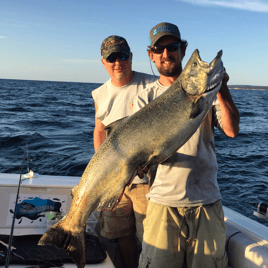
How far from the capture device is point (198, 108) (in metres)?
2.15

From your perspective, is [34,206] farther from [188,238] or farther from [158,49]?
[158,49]

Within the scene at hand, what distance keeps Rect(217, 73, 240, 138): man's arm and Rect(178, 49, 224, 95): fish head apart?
25 cm

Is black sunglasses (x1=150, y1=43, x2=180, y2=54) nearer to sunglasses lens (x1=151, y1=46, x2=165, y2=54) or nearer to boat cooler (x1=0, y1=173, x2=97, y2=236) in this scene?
sunglasses lens (x1=151, y1=46, x2=165, y2=54)

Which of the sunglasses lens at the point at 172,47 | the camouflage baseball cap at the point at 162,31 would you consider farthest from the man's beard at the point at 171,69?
the camouflage baseball cap at the point at 162,31

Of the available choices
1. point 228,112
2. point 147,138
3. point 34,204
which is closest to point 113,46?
point 228,112

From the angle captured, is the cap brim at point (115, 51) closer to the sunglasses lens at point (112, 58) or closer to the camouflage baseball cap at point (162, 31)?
the sunglasses lens at point (112, 58)

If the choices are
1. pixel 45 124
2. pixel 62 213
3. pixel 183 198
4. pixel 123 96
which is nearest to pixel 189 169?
pixel 183 198

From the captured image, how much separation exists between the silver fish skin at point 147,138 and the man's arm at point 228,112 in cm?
29

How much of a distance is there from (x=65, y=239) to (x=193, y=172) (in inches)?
47.9

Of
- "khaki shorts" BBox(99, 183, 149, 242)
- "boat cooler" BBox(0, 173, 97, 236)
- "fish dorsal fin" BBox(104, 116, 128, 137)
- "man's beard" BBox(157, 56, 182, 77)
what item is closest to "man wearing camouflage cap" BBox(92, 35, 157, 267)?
"khaki shorts" BBox(99, 183, 149, 242)

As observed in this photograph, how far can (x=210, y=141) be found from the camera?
281cm

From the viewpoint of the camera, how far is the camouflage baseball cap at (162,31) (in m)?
2.95

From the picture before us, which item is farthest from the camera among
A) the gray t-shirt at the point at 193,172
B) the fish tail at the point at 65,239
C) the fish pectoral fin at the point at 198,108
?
the gray t-shirt at the point at 193,172

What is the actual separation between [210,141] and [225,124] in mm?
255
